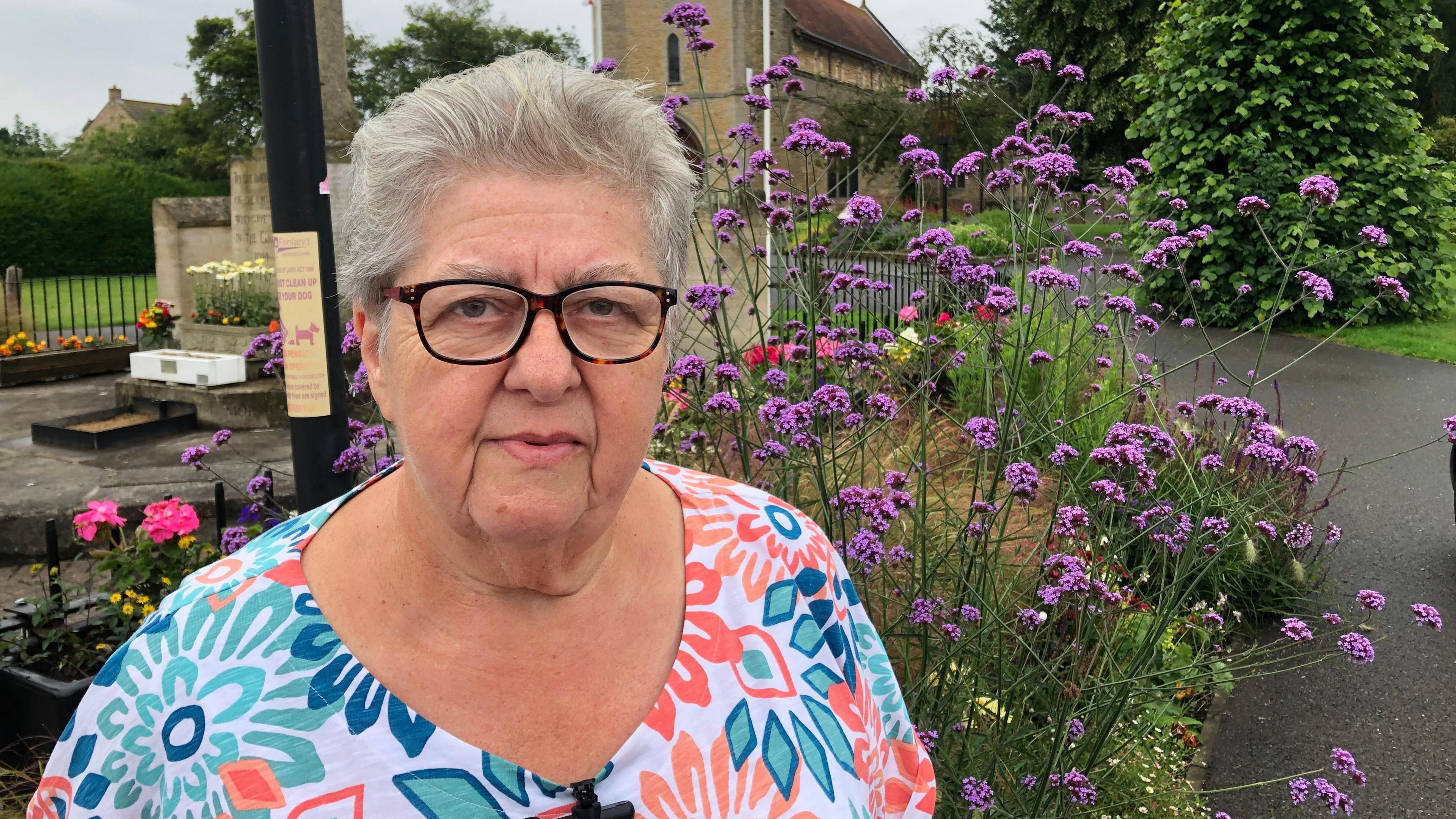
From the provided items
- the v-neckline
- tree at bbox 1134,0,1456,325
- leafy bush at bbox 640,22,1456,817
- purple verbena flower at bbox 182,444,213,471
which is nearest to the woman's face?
the v-neckline

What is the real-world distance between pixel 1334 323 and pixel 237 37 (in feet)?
173

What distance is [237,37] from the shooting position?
5159cm

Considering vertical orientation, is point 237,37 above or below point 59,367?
above

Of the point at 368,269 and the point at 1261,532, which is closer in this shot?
the point at 368,269

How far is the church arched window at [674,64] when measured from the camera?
48344mm

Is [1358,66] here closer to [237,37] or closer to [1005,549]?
[1005,549]

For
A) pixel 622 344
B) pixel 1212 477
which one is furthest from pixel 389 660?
pixel 1212 477

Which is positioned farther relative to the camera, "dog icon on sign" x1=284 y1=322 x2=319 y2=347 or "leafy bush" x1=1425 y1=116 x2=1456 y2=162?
"leafy bush" x1=1425 y1=116 x2=1456 y2=162

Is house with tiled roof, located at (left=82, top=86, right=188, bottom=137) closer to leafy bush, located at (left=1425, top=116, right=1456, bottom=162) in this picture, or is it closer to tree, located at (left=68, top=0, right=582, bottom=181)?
tree, located at (left=68, top=0, right=582, bottom=181)

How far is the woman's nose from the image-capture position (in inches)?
52.5

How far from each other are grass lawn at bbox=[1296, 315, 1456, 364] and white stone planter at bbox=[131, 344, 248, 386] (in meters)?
11.4

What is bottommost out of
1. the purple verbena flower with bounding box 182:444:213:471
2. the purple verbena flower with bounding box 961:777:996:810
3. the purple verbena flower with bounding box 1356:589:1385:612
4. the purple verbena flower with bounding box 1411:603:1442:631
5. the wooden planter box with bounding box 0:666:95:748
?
the wooden planter box with bounding box 0:666:95:748

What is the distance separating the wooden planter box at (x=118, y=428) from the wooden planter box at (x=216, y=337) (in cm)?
88

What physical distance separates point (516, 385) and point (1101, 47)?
34965 millimetres
